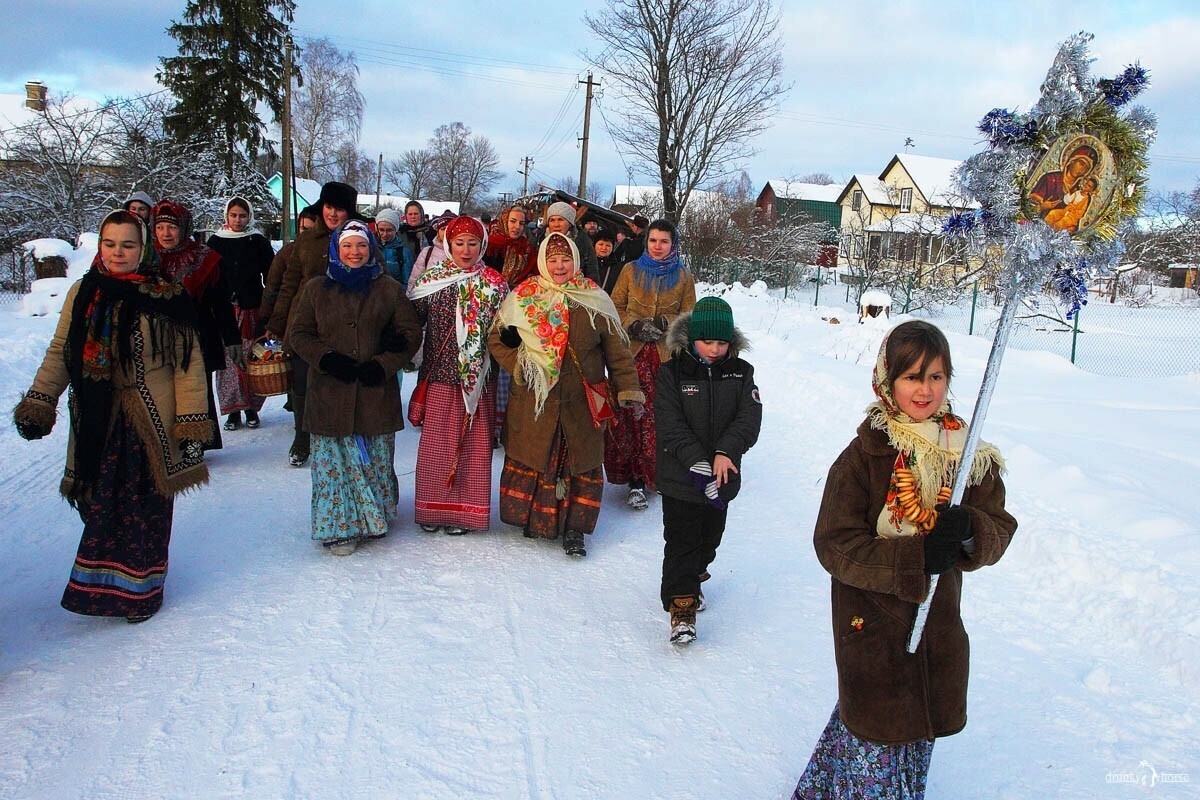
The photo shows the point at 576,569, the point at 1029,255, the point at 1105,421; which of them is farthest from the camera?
the point at 1105,421

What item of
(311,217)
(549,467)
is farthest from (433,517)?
(311,217)

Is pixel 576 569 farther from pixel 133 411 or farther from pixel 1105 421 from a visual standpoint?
pixel 1105 421

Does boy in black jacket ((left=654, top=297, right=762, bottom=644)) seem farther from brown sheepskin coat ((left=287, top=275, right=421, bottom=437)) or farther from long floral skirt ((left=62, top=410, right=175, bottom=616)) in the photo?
long floral skirt ((left=62, top=410, right=175, bottom=616))

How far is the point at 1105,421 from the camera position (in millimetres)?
7703

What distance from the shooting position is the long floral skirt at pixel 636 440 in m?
5.72

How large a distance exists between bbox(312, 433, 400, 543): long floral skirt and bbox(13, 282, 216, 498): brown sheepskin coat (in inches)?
30.2

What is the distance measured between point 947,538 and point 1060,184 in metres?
1.01

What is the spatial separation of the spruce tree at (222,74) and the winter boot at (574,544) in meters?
24.8

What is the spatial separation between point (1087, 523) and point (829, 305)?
815 inches

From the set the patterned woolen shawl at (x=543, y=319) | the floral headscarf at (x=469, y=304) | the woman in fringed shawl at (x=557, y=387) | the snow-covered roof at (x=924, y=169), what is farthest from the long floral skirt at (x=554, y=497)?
the snow-covered roof at (x=924, y=169)

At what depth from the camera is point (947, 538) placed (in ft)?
6.53

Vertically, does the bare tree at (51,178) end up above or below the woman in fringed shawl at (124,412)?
above

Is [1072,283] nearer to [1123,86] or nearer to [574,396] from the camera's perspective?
[1123,86]

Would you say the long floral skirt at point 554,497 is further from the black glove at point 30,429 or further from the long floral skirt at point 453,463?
the black glove at point 30,429
